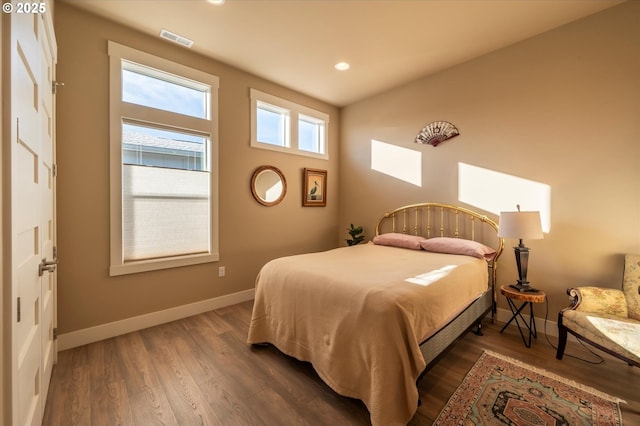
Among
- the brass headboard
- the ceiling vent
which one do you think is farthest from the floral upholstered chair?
the ceiling vent

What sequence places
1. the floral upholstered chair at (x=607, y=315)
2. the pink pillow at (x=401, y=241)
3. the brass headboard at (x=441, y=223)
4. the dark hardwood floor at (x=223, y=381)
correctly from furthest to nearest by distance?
the pink pillow at (x=401, y=241), the brass headboard at (x=441, y=223), the floral upholstered chair at (x=607, y=315), the dark hardwood floor at (x=223, y=381)

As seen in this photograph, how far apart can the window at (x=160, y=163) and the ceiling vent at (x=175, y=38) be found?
0.23 meters

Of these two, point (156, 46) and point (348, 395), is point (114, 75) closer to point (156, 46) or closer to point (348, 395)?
point (156, 46)

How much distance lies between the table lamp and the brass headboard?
0.42m

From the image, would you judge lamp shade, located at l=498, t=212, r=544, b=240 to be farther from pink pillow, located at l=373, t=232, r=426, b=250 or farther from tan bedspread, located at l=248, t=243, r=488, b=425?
pink pillow, located at l=373, t=232, r=426, b=250

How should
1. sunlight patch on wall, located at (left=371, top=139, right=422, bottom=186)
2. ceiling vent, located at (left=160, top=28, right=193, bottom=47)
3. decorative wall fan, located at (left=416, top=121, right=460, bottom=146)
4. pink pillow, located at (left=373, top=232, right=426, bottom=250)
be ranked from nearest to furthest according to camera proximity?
ceiling vent, located at (left=160, top=28, right=193, bottom=47), pink pillow, located at (left=373, top=232, right=426, bottom=250), decorative wall fan, located at (left=416, top=121, right=460, bottom=146), sunlight patch on wall, located at (left=371, top=139, right=422, bottom=186)

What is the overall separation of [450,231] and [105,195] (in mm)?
3965

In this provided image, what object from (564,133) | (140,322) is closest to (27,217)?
(140,322)

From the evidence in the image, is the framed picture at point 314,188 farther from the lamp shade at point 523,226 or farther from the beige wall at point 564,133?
the lamp shade at point 523,226

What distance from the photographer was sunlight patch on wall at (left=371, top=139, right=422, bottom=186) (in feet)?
12.4

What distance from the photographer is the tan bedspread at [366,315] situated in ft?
4.86

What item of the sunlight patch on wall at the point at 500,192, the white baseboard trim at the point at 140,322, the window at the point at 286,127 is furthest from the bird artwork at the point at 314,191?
the sunlight patch on wall at the point at 500,192

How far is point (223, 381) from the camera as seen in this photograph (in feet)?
6.34

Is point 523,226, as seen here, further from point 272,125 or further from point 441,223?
point 272,125
